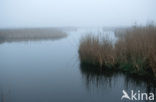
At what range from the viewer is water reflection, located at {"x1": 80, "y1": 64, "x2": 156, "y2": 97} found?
4.36 meters

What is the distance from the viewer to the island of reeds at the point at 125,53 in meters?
4.70

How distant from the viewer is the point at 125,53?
5.77 m

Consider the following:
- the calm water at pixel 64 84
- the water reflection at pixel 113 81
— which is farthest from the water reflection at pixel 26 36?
the water reflection at pixel 113 81

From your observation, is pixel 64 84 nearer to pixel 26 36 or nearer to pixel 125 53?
pixel 125 53

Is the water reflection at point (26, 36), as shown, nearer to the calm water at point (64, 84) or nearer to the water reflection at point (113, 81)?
the calm water at point (64, 84)

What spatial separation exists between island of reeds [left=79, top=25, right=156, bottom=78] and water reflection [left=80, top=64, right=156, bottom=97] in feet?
0.69

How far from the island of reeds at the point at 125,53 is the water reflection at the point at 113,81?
211 millimetres

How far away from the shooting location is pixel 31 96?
160 inches

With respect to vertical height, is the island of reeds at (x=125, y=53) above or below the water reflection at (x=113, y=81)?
above

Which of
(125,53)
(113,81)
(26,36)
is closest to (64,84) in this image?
(113,81)

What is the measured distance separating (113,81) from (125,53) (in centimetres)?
138

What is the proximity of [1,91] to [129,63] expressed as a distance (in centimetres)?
396

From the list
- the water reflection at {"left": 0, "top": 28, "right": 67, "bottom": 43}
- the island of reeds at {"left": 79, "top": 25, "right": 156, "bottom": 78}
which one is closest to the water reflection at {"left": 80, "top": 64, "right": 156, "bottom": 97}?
the island of reeds at {"left": 79, "top": 25, "right": 156, "bottom": 78}

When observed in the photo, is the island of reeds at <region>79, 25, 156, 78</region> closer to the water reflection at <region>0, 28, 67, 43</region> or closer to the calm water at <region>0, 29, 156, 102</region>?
the calm water at <region>0, 29, 156, 102</region>
